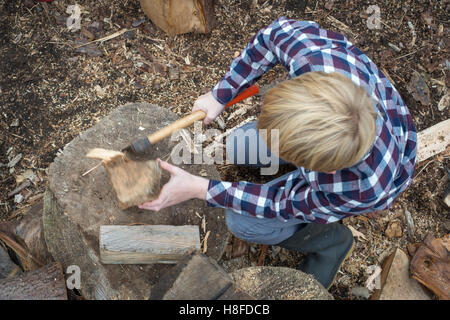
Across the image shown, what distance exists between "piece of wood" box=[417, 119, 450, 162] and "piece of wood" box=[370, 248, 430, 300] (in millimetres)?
829

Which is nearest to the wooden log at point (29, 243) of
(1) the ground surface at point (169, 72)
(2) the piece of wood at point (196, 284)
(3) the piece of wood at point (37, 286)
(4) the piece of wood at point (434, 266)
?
(1) the ground surface at point (169, 72)

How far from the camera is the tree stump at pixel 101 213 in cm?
192

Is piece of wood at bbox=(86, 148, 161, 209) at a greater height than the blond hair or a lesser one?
lesser

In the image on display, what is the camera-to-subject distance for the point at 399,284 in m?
2.50

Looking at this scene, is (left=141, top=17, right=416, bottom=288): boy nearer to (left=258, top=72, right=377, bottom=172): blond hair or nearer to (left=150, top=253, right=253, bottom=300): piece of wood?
(left=258, top=72, right=377, bottom=172): blond hair

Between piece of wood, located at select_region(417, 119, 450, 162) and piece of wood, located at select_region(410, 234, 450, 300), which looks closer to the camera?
piece of wood, located at select_region(410, 234, 450, 300)

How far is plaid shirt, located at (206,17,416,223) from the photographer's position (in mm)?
1648

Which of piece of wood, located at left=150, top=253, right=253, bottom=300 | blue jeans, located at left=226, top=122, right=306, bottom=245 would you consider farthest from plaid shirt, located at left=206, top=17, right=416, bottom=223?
piece of wood, located at left=150, top=253, right=253, bottom=300

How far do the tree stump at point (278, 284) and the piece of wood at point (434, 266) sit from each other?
0.91 m

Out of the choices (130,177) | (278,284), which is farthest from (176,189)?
(278,284)

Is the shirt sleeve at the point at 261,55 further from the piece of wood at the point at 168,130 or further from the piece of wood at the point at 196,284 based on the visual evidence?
the piece of wood at the point at 196,284

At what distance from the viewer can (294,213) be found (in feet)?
6.22

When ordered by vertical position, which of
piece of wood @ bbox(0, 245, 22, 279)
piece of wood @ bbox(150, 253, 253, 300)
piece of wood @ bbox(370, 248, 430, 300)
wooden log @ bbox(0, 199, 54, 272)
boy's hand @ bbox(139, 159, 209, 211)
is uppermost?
boy's hand @ bbox(139, 159, 209, 211)

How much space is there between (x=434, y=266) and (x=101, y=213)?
203 centimetres
